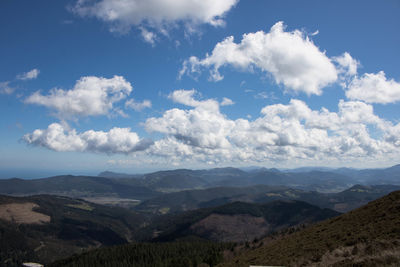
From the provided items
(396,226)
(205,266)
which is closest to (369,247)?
(396,226)

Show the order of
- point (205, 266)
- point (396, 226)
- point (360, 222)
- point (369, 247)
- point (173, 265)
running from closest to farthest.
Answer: point (369, 247) < point (396, 226) < point (360, 222) < point (205, 266) < point (173, 265)

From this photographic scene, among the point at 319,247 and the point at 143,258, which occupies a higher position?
the point at 319,247

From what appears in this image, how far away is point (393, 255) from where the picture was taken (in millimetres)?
26828

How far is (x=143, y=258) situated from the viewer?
199375 mm

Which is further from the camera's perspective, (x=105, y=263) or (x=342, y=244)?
(x=105, y=263)

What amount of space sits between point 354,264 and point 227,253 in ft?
506

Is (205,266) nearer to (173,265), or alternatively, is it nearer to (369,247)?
(173,265)

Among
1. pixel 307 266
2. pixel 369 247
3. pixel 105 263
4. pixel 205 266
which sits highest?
pixel 369 247

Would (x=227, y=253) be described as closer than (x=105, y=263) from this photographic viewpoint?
Yes

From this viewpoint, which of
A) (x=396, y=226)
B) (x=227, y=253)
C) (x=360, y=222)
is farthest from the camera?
(x=227, y=253)

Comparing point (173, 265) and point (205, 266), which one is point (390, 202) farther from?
point (173, 265)

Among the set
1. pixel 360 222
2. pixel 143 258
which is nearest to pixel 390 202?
pixel 360 222

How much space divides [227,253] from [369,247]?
146 m

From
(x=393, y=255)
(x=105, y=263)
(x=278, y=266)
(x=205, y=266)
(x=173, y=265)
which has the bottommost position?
(x=105, y=263)
